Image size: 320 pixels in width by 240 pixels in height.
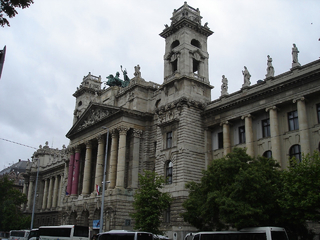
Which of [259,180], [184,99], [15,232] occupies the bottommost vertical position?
[15,232]

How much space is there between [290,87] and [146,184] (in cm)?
1820

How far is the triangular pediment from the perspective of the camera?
56656 mm

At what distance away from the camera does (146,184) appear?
39500mm

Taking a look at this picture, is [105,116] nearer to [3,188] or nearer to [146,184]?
[146,184]

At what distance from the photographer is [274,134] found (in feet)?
128

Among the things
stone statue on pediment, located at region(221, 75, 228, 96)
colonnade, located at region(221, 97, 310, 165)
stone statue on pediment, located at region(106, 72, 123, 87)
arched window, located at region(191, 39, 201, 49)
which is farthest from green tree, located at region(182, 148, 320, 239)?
stone statue on pediment, located at region(106, 72, 123, 87)

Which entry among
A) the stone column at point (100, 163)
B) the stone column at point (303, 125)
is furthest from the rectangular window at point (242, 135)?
the stone column at point (100, 163)

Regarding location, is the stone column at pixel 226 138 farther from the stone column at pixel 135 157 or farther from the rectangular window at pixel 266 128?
the stone column at pixel 135 157

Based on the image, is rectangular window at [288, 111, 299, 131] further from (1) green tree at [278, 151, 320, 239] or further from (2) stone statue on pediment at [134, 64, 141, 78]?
(2) stone statue on pediment at [134, 64, 141, 78]

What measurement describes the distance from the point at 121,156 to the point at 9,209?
34.3 meters

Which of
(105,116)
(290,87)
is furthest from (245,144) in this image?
(105,116)

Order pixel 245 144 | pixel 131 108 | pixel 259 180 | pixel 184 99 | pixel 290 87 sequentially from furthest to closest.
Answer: pixel 131 108
pixel 184 99
pixel 245 144
pixel 290 87
pixel 259 180

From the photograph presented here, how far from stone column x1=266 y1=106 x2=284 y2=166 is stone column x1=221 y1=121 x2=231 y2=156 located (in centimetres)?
635

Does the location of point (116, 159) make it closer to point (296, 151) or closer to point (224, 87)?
point (224, 87)
